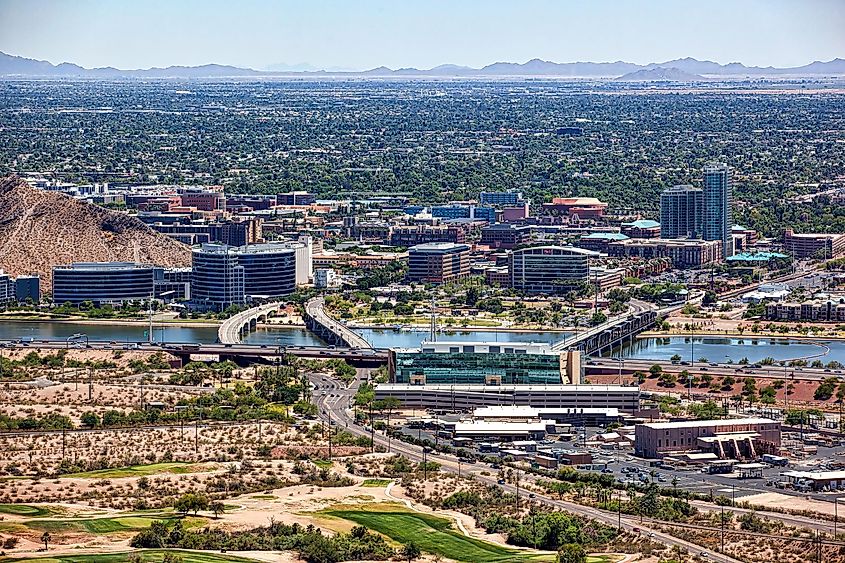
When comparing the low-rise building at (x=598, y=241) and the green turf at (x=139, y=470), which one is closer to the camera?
the green turf at (x=139, y=470)

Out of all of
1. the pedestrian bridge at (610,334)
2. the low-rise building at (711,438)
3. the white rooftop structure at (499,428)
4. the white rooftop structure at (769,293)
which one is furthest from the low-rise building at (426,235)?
the low-rise building at (711,438)

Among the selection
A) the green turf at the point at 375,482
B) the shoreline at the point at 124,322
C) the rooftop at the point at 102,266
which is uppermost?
the rooftop at the point at 102,266

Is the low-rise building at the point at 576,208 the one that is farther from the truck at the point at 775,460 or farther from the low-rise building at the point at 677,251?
the truck at the point at 775,460

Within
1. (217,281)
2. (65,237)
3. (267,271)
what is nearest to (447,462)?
(217,281)

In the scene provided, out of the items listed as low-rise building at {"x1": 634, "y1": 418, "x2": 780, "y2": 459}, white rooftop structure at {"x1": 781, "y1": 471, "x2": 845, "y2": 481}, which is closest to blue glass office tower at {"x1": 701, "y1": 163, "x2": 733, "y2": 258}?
A: low-rise building at {"x1": 634, "y1": 418, "x2": 780, "y2": 459}

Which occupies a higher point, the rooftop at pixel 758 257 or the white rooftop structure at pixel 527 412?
the white rooftop structure at pixel 527 412

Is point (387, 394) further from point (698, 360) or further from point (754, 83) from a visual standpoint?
point (754, 83)

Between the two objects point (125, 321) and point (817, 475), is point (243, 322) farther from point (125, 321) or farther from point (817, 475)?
point (817, 475)
